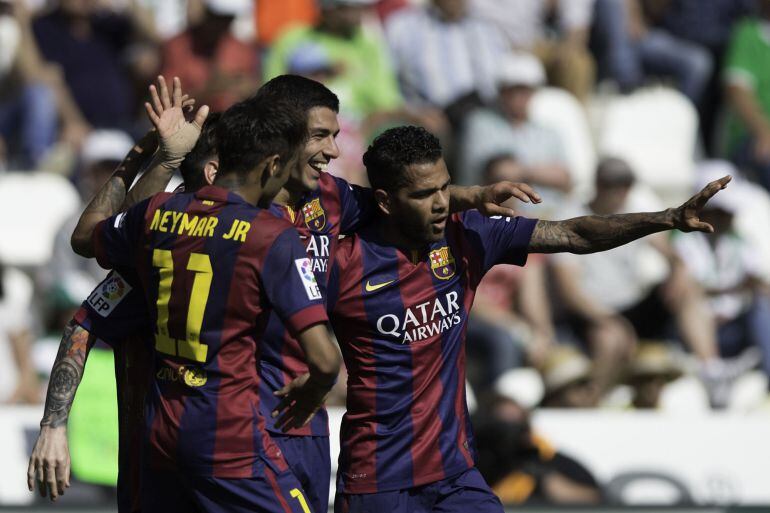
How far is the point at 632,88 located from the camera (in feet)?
42.2

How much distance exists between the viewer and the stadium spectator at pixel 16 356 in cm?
967

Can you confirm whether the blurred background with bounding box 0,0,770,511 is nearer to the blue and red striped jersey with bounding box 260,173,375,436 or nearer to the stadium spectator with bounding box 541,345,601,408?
the stadium spectator with bounding box 541,345,601,408

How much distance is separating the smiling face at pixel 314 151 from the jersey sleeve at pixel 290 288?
89 cm

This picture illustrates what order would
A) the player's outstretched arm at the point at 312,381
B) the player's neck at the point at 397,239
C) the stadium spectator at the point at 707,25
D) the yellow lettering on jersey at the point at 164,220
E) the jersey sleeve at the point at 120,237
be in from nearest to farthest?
the player's outstretched arm at the point at 312,381 < the yellow lettering on jersey at the point at 164,220 < the jersey sleeve at the point at 120,237 < the player's neck at the point at 397,239 < the stadium spectator at the point at 707,25

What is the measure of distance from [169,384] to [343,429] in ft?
3.80

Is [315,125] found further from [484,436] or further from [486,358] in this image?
[486,358]

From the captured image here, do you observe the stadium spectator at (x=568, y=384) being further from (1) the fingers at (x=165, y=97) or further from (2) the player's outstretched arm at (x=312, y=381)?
(2) the player's outstretched arm at (x=312, y=381)

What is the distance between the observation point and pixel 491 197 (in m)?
5.45

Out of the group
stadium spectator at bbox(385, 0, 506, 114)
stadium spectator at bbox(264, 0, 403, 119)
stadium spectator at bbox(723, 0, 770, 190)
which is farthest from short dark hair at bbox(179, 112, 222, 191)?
stadium spectator at bbox(723, 0, 770, 190)

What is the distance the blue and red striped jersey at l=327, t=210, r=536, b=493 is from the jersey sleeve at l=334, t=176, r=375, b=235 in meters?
0.14

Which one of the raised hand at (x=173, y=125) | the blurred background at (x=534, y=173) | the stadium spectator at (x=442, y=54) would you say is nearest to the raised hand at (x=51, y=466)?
the raised hand at (x=173, y=125)

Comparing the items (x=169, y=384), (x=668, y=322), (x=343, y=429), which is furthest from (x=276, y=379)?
(x=668, y=322)

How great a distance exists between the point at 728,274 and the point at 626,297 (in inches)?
36.5

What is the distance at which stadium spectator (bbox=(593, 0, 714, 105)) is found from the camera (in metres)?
13.0
